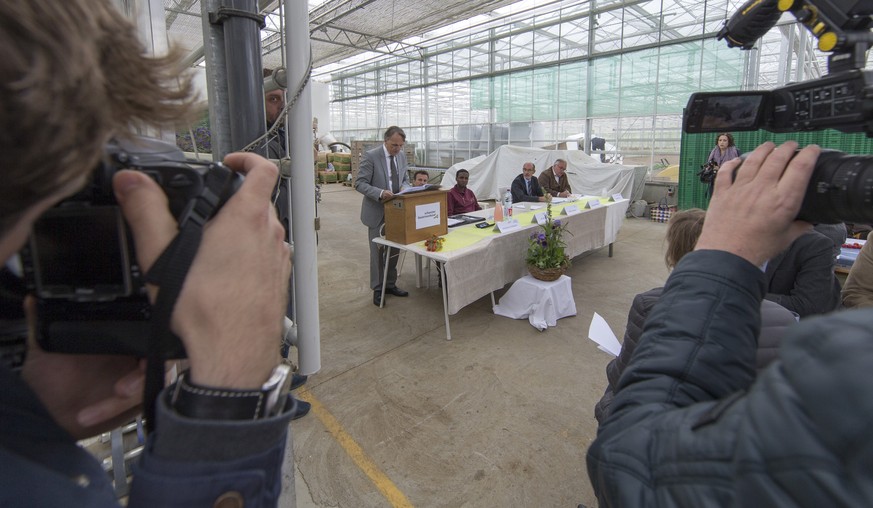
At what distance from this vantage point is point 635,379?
0.62m

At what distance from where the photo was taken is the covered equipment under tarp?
8523 millimetres

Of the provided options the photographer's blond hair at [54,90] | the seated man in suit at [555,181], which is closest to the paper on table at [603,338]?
the photographer's blond hair at [54,90]

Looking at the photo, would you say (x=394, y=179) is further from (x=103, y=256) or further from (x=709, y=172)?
(x=709, y=172)

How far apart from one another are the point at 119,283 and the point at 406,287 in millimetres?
4142

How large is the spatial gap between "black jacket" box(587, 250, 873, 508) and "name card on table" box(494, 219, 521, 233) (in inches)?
129

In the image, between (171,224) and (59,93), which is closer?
(59,93)

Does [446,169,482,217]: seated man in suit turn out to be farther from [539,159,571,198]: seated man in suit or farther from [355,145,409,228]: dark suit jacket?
[539,159,571,198]: seated man in suit

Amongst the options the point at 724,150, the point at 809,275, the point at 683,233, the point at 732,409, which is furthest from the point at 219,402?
the point at 724,150

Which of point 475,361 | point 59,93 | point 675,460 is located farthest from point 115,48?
point 475,361

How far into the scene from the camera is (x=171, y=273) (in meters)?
0.44

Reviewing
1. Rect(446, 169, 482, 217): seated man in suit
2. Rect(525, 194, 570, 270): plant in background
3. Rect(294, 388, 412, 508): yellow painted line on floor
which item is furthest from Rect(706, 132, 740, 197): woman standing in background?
Rect(294, 388, 412, 508): yellow painted line on floor

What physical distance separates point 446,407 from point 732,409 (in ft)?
7.49

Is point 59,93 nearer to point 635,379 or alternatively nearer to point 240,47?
point 635,379

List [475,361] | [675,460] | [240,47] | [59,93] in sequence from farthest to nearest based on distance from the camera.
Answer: [475,361] < [240,47] < [675,460] < [59,93]
